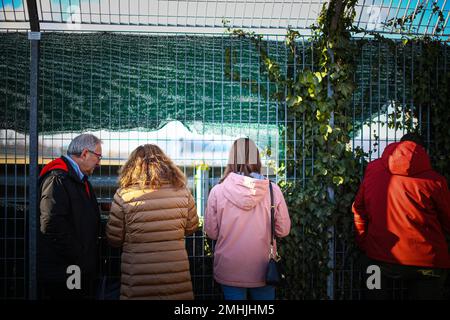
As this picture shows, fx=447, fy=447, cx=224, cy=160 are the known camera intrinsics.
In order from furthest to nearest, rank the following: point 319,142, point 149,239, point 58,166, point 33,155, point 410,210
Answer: point 319,142
point 33,155
point 410,210
point 58,166
point 149,239

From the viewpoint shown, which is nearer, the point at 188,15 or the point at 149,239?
the point at 149,239

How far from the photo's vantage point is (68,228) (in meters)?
3.09

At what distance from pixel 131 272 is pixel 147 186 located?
1.98ft

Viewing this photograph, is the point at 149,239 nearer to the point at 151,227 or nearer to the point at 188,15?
the point at 151,227

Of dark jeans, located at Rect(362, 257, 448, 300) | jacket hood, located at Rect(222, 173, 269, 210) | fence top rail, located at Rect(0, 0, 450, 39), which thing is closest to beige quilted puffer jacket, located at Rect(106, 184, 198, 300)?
jacket hood, located at Rect(222, 173, 269, 210)

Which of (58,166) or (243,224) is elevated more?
(58,166)

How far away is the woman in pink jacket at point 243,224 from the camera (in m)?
3.25

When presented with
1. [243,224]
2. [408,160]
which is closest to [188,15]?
A: [243,224]

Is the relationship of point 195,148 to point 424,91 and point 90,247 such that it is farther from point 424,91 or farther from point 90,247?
point 424,91

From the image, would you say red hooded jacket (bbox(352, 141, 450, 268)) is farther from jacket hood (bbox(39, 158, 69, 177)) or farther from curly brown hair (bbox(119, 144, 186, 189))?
jacket hood (bbox(39, 158, 69, 177))

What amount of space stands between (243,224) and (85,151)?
51.1 inches

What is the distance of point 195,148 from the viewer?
170 inches

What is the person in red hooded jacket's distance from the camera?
3.32 m
